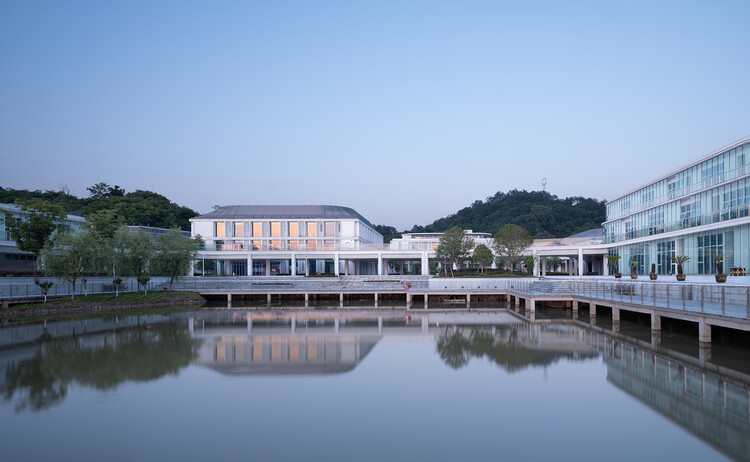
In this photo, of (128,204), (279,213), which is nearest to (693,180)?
(279,213)

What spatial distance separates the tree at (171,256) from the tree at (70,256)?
→ 6.38 meters

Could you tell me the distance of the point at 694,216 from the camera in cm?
3256

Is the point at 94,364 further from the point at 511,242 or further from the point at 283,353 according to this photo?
the point at 511,242

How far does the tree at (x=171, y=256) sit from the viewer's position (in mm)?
37594

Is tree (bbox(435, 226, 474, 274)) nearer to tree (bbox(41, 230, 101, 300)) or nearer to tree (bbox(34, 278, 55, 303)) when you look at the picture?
tree (bbox(41, 230, 101, 300))

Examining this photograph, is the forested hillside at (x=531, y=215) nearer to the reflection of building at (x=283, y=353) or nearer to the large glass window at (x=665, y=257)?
the large glass window at (x=665, y=257)

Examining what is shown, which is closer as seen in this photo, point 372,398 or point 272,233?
point 372,398

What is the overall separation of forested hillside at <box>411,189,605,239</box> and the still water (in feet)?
230

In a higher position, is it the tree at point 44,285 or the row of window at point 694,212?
the row of window at point 694,212

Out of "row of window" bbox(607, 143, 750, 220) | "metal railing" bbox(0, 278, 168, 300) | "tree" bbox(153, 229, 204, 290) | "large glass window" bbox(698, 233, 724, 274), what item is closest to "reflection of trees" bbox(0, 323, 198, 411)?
"metal railing" bbox(0, 278, 168, 300)

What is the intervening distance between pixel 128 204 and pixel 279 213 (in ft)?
87.6

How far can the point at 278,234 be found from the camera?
6250cm

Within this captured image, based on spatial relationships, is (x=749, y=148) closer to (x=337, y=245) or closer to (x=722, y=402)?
(x=722, y=402)

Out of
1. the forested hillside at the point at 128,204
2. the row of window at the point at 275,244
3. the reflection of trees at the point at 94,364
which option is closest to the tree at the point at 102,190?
the forested hillside at the point at 128,204
